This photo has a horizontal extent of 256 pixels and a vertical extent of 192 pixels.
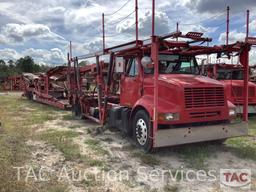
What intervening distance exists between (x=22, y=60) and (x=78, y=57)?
40199 mm

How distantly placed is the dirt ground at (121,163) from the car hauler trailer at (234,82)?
115 inches

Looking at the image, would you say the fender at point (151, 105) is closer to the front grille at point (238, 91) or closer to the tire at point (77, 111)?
the tire at point (77, 111)

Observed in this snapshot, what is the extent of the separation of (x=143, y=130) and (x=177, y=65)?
5.83 ft

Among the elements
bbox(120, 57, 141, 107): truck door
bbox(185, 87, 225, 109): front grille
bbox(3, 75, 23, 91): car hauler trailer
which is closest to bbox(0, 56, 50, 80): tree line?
bbox(3, 75, 23, 91): car hauler trailer

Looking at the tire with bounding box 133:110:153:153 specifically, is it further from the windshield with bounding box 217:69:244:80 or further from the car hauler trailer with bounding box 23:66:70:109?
the car hauler trailer with bounding box 23:66:70:109

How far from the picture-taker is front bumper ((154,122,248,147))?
5.15 meters

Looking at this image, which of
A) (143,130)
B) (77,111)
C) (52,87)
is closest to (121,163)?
(143,130)

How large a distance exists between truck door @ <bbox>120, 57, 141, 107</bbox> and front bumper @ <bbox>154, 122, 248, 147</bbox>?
149 cm

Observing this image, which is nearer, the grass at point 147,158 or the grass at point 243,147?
the grass at point 147,158

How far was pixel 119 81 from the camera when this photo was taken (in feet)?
24.2

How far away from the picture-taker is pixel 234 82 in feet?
33.2

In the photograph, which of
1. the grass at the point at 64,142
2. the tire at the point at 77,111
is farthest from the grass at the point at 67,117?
the grass at the point at 64,142

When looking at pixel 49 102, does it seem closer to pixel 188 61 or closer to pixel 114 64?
pixel 114 64

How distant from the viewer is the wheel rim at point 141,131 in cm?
573
